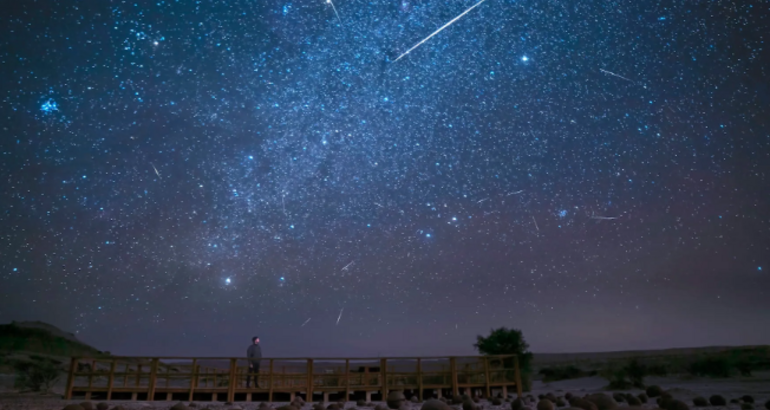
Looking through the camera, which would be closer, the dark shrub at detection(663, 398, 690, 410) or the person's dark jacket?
the dark shrub at detection(663, 398, 690, 410)

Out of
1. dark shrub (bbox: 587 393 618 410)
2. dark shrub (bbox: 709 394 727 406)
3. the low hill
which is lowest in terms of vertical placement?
dark shrub (bbox: 709 394 727 406)

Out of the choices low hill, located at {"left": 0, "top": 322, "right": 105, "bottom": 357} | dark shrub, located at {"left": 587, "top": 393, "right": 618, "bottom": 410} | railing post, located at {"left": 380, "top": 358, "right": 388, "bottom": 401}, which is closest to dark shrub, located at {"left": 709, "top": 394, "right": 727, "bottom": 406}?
dark shrub, located at {"left": 587, "top": 393, "right": 618, "bottom": 410}

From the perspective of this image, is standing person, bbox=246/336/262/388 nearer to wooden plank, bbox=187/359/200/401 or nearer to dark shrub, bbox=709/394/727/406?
wooden plank, bbox=187/359/200/401

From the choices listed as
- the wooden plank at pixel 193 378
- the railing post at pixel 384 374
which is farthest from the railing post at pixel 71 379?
the railing post at pixel 384 374

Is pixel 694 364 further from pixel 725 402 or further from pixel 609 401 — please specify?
pixel 609 401

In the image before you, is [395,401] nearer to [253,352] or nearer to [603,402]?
[253,352]

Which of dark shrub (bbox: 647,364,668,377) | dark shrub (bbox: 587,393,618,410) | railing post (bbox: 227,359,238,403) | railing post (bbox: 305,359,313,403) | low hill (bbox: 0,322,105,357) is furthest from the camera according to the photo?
low hill (bbox: 0,322,105,357)

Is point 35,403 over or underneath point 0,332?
underneath

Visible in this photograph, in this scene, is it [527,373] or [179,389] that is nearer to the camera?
Result: [179,389]

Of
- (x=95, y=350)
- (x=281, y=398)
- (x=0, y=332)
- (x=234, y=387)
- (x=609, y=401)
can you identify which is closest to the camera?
(x=609, y=401)

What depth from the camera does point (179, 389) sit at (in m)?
18.4

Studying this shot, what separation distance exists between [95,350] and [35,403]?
66545 mm

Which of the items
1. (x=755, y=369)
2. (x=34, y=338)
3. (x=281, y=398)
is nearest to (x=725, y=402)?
(x=281, y=398)

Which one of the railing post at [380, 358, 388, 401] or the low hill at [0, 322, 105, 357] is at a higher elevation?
the low hill at [0, 322, 105, 357]
